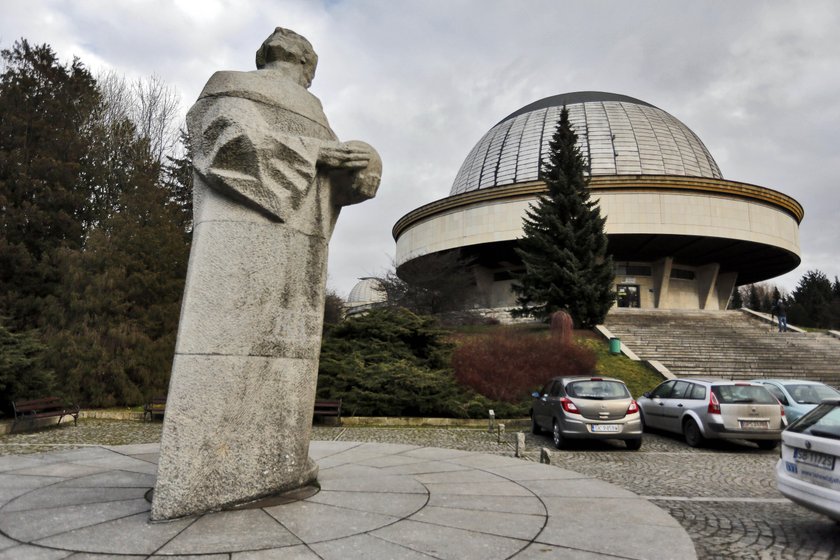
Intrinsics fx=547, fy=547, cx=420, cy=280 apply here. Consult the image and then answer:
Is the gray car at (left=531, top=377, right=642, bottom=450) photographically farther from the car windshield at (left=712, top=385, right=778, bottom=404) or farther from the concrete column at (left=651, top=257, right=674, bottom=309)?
the concrete column at (left=651, top=257, right=674, bottom=309)

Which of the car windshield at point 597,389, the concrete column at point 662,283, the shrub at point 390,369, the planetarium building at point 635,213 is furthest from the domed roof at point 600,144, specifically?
the car windshield at point 597,389

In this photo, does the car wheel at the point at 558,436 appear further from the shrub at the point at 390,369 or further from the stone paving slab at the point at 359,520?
the stone paving slab at the point at 359,520

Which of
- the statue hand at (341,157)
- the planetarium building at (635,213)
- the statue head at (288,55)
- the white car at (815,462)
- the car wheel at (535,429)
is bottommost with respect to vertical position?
the car wheel at (535,429)

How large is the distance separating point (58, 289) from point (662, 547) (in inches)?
762

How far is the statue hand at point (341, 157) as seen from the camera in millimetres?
4516

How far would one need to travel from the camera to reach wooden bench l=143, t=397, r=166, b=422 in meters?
14.3

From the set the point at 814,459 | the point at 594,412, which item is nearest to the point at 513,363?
the point at 594,412

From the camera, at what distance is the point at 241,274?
13.5ft

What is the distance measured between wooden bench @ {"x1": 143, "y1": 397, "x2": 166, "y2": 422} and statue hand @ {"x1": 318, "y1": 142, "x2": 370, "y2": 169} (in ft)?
39.4

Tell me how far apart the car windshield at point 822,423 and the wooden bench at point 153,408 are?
13.7 meters

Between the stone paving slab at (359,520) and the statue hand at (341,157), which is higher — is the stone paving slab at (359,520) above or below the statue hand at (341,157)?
below

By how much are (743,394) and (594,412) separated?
10.3 feet

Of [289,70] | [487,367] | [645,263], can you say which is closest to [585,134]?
[645,263]

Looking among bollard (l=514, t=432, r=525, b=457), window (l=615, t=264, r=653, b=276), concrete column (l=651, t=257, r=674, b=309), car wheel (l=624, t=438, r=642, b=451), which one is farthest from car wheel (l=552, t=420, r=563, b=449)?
window (l=615, t=264, r=653, b=276)
